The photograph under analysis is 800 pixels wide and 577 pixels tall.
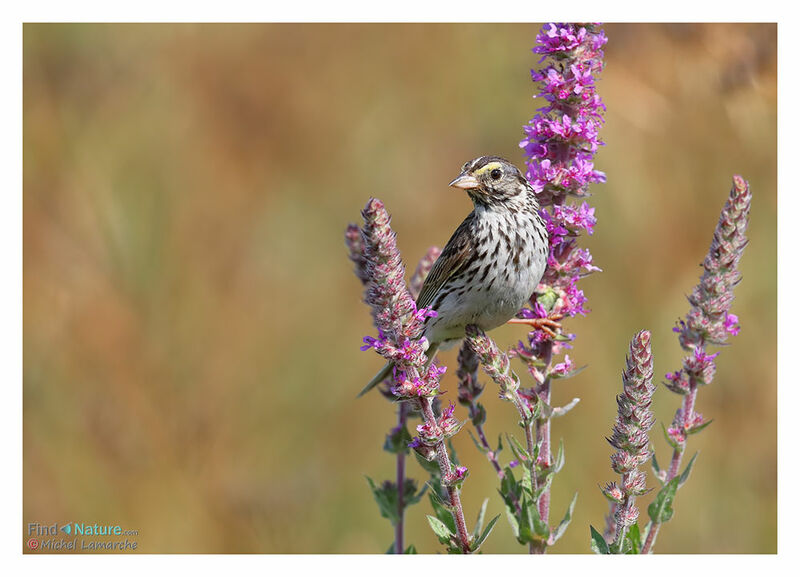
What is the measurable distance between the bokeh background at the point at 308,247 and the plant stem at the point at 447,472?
1.77 meters

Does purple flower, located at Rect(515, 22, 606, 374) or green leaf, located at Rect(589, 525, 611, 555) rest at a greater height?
purple flower, located at Rect(515, 22, 606, 374)

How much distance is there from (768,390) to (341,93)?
3467 millimetres

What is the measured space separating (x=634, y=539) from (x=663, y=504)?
0.15 metres

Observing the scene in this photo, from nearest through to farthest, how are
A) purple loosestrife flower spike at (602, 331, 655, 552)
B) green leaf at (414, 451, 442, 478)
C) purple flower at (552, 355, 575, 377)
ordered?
1. purple loosestrife flower spike at (602, 331, 655, 552)
2. green leaf at (414, 451, 442, 478)
3. purple flower at (552, 355, 575, 377)

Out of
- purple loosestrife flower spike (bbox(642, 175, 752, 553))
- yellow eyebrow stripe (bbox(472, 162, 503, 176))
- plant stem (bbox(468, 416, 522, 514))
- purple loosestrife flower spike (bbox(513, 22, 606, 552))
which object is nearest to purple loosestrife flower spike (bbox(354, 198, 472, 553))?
plant stem (bbox(468, 416, 522, 514))

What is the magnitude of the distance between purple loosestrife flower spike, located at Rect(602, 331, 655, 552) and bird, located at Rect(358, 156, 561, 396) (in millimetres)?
839

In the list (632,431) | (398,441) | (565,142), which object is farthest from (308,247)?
(632,431)

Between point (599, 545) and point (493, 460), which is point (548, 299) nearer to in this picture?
point (493, 460)

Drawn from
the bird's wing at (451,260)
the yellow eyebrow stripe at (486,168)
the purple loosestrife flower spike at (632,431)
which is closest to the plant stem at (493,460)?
the purple loosestrife flower spike at (632,431)

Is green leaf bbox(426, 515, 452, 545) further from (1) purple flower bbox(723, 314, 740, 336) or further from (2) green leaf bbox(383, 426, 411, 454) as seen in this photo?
(1) purple flower bbox(723, 314, 740, 336)

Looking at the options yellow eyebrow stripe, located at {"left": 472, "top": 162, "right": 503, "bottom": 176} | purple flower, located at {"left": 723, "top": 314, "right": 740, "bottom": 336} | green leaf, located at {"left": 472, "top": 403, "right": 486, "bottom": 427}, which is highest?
yellow eyebrow stripe, located at {"left": 472, "top": 162, "right": 503, "bottom": 176}

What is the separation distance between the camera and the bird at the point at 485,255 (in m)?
3.22

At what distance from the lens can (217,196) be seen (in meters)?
5.74

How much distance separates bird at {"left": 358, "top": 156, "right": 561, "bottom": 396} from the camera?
10.6 ft
